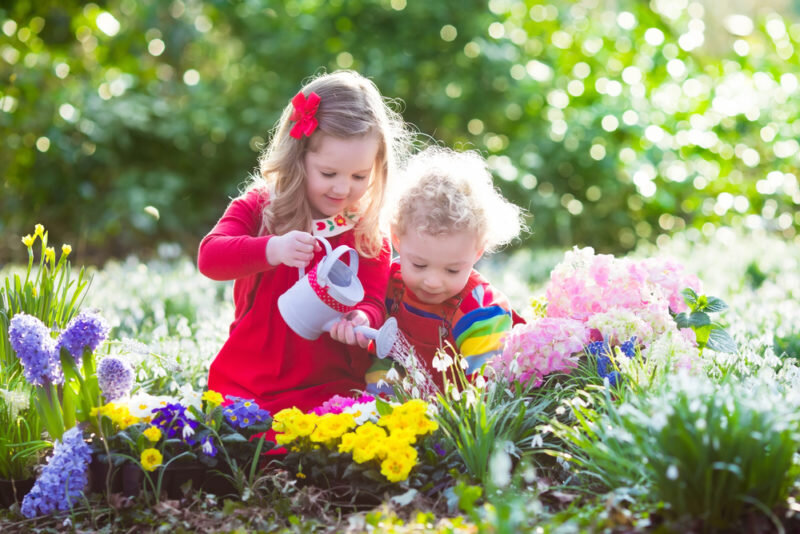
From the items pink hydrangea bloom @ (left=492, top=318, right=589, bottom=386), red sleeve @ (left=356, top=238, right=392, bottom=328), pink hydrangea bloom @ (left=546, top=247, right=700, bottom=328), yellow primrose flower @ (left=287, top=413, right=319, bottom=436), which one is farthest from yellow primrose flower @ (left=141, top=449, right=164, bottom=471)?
pink hydrangea bloom @ (left=546, top=247, right=700, bottom=328)

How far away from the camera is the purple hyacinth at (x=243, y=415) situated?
8.13 feet

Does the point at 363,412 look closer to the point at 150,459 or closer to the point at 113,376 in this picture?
the point at 150,459

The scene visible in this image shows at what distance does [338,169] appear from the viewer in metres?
2.87

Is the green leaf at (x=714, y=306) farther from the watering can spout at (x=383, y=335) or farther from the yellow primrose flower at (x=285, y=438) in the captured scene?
the yellow primrose flower at (x=285, y=438)

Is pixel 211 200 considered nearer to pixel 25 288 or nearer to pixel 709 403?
pixel 25 288

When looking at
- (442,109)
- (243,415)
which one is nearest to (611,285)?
(243,415)

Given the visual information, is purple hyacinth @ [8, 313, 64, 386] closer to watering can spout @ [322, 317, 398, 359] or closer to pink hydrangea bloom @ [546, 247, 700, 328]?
watering can spout @ [322, 317, 398, 359]

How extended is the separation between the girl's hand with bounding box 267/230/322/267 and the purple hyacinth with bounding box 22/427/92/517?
2.79 ft

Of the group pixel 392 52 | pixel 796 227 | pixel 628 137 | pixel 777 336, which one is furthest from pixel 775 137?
pixel 777 336

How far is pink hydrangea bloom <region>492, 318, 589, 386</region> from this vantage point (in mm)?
2703

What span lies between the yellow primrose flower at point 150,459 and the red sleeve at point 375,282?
0.91 meters

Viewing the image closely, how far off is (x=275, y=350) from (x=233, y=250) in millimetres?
442

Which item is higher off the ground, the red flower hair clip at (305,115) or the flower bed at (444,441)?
the red flower hair clip at (305,115)

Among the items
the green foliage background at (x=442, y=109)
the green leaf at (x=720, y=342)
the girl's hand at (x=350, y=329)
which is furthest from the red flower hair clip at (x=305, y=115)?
the green foliage background at (x=442, y=109)
